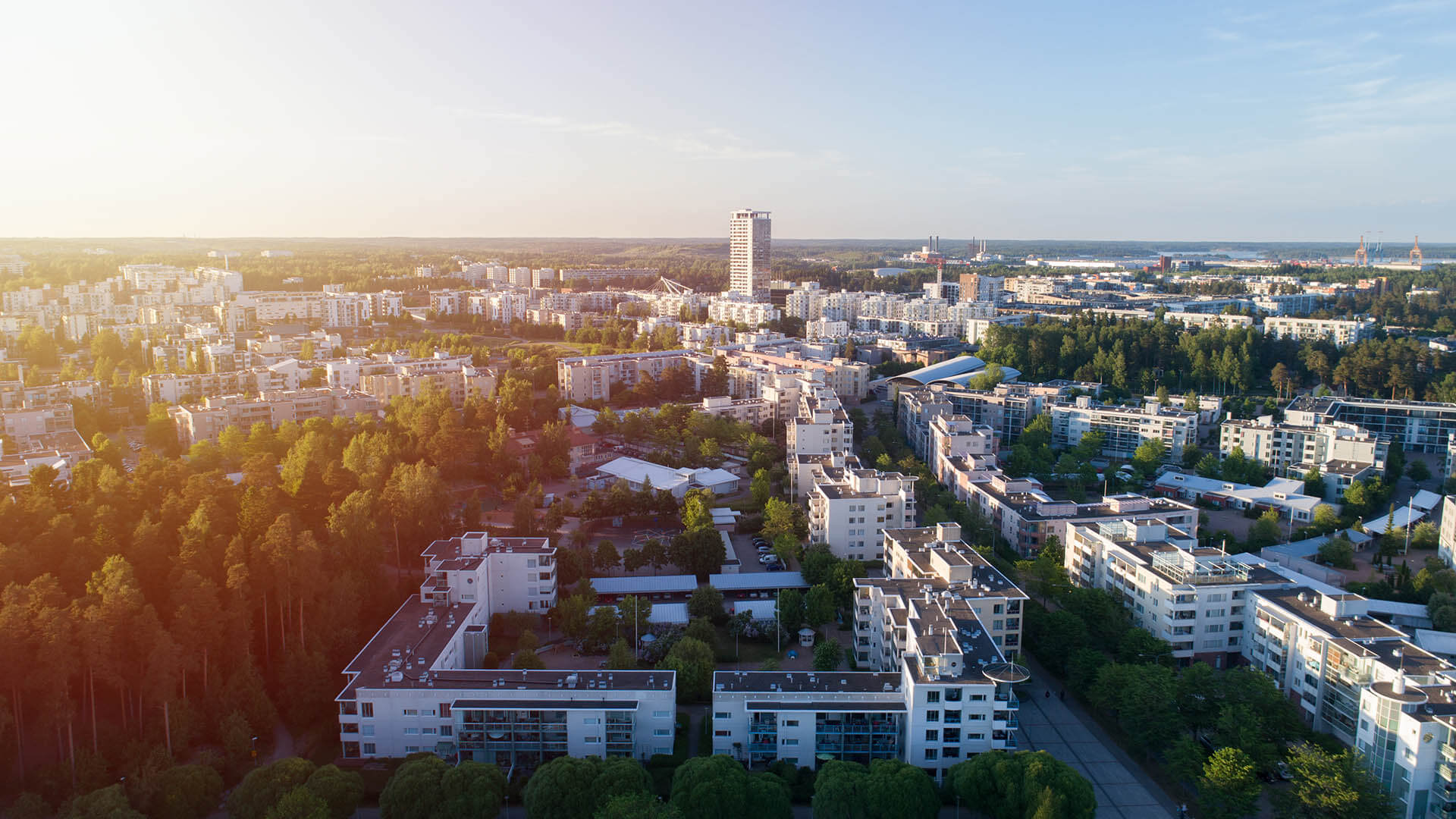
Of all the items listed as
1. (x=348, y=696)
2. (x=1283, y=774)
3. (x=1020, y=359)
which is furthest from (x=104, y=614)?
(x=1020, y=359)

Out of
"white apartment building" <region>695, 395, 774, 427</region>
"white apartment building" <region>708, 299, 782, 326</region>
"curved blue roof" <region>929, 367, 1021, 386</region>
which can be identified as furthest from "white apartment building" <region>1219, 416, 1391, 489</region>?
"white apartment building" <region>708, 299, 782, 326</region>

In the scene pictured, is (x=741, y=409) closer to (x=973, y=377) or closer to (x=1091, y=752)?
(x=973, y=377)

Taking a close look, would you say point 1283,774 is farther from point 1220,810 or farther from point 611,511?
point 611,511

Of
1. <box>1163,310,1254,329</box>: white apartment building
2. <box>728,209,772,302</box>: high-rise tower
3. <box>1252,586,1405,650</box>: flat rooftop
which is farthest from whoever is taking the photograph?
<box>728,209,772,302</box>: high-rise tower

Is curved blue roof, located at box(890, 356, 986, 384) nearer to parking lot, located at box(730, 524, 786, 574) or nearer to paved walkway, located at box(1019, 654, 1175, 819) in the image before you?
parking lot, located at box(730, 524, 786, 574)

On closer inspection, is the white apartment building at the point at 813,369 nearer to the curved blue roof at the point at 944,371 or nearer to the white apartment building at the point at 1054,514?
the curved blue roof at the point at 944,371
